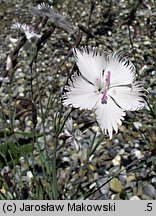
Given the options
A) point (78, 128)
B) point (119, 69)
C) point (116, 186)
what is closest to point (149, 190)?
point (116, 186)

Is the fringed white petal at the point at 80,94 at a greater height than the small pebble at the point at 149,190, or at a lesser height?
greater

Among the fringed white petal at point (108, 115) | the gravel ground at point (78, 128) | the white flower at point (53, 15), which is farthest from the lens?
the gravel ground at point (78, 128)

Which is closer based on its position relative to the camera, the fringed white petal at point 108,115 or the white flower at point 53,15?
the fringed white petal at point 108,115

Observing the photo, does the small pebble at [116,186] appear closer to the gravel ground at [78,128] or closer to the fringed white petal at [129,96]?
the gravel ground at [78,128]

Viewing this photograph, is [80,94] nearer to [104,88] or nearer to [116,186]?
[104,88]

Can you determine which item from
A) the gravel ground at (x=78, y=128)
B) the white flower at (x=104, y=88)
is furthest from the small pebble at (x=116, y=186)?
the white flower at (x=104, y=88)

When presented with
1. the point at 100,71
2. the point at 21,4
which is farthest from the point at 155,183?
the point at 21,4

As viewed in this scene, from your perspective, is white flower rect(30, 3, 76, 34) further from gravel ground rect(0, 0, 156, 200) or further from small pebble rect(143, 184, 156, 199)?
small pebble rect(143, 184, 156, 199)

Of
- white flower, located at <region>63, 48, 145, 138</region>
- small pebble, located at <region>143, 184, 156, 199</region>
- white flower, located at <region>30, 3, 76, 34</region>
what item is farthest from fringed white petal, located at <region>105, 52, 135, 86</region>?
small pebble, located at <region>143, 184, 156, 199</region>
